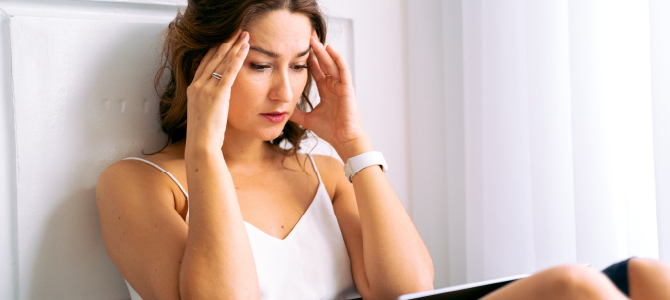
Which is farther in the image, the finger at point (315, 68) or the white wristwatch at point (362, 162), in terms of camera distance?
the finger at point (315, 68)

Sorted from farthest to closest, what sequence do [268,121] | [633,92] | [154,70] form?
[154,70] → [268,121] → [633,92]

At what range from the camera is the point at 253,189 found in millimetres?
1146

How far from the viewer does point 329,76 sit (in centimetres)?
122

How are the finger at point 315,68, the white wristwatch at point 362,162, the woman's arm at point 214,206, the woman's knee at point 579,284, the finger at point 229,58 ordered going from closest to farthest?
the woman's knee at point 579,284 < the woman's arm at point 214,206 < the finger at point 229,58 < the white wristwatch at point 362,162 < the finger at point 315,68

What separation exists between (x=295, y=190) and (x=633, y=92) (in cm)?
76

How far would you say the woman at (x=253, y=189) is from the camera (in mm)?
887

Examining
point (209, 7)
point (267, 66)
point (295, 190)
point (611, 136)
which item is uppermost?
point (209, 7)

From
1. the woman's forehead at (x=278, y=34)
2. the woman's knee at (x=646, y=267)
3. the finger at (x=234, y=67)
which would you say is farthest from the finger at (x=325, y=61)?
the woman's knee at (x=646, y=267)

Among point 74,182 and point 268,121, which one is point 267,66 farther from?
point 74,182

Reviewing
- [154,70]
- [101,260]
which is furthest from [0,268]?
[154,70]

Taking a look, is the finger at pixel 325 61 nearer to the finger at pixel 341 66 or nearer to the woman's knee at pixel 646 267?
the finger at pixel 341 66

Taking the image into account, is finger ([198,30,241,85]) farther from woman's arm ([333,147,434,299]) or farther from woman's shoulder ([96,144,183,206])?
woman's arm ([333,147,434,299])

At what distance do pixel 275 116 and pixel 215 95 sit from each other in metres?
0.15

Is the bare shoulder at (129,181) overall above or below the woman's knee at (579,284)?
above
